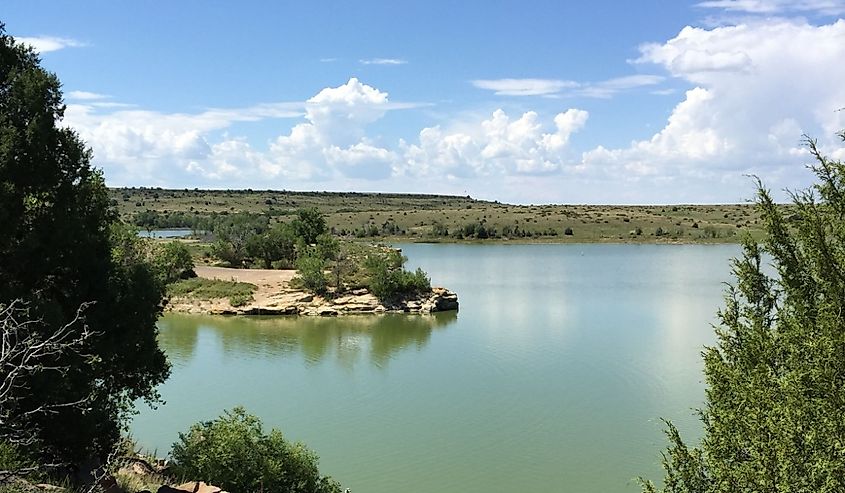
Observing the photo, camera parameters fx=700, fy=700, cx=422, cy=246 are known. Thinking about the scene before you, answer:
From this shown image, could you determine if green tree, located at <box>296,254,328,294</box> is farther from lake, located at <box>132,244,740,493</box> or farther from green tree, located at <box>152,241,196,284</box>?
green tree, located at <box>152,241,196,284</box>

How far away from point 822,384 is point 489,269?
6096cm

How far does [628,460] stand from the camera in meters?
18.8

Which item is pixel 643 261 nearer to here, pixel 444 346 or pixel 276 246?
pixel 276 246

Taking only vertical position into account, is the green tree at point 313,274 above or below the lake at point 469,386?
above

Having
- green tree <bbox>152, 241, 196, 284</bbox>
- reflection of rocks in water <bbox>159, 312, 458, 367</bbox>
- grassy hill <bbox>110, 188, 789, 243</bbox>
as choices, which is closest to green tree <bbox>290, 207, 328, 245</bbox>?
green tree <bbox>152, 241, 196, 284</bbox>

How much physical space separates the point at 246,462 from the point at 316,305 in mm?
33105

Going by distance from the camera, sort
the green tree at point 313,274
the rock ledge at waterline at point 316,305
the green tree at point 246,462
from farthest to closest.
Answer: the green tree at point 313,274
the rock ledge at waterline at point 316,305
the green tree at point 246,462

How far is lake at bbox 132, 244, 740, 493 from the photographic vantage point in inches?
724

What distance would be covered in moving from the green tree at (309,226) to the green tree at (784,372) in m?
50.4

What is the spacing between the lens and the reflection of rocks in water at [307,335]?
110 ft

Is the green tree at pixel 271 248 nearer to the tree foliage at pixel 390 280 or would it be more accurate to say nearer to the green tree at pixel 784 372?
the tree foliage at pixel 390 280

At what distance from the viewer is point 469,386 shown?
86.8 ft

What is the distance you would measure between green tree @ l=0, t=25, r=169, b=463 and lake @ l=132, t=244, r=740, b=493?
6224 mm

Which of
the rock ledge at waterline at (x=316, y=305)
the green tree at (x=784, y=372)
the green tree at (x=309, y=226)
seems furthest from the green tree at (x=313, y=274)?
the green tree at (x=784, y=372)
